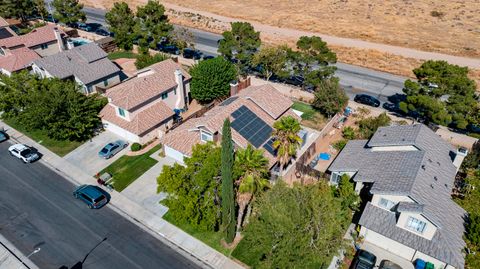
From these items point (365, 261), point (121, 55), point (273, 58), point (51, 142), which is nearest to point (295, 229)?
point (365, 261)

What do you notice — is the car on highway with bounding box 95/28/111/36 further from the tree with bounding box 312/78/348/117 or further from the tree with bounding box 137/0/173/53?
the tree with bounding box 312/78/348/117

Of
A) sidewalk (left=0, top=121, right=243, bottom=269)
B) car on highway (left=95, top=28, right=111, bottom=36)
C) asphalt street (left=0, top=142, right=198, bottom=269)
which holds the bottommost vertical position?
asphalt street (left=0, top=142, right=198, bottom=269)

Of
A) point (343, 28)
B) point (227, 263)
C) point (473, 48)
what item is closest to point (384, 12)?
point (343, 28)

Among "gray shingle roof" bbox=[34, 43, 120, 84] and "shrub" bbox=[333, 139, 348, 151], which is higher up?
"gray shingle roof" bbox=[34, 43, 120, 84]

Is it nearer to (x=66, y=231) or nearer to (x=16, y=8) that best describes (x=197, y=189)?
(x=66, y=231)

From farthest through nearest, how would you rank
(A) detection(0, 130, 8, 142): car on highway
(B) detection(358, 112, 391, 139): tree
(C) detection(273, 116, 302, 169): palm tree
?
1. (A) detection(0, 130, 8, 142): car on highway
2. (B) detection(358, 112, 391, 139): tree
3. (C) detection(273, 116, 302, 169): palm tree

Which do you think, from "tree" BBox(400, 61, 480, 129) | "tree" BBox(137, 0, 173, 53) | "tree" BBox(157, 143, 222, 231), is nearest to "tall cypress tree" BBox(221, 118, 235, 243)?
"tree" BBox(157, 143, 222, 231)
